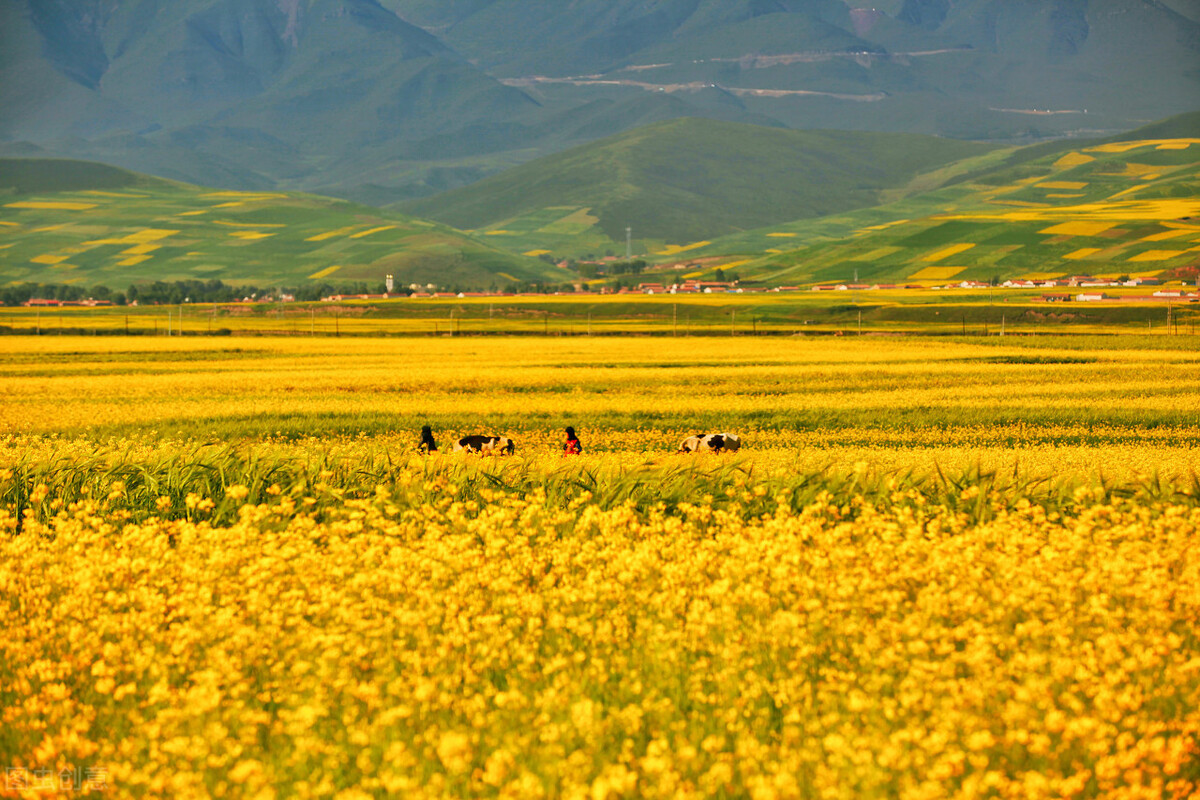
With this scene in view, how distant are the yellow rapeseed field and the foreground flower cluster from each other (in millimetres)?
50

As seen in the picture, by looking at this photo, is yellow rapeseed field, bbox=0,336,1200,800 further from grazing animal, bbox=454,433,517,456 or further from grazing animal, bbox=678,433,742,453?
grazing animal, bbox=678,433,742,453

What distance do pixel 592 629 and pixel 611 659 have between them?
36cm

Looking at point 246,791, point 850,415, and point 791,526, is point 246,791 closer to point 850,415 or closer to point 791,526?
point 791,526

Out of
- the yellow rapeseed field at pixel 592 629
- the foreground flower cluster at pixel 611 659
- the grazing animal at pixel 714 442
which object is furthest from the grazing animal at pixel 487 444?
the foreground flower cluster at pixel 611 659

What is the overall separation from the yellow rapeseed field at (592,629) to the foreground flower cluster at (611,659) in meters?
0.05

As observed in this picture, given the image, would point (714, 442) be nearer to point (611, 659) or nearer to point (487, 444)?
point (487, 444)

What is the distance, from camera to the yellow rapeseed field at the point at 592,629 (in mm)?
7539

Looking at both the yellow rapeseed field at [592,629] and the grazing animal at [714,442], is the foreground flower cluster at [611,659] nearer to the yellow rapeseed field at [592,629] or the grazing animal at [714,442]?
the yellow rapeseed field at [592,629]

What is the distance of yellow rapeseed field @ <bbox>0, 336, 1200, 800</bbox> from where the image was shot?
7.54 meters

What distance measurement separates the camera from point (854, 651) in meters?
9.12

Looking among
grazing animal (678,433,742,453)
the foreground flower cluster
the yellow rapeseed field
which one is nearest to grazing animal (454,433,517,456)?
the yellow rapeseed field

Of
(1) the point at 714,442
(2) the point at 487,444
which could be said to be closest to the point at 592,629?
(2) the point at 487,444

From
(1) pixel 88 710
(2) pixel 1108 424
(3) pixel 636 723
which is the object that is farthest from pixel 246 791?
(2) pixel 1108 424

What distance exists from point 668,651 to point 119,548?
23.6 feet
